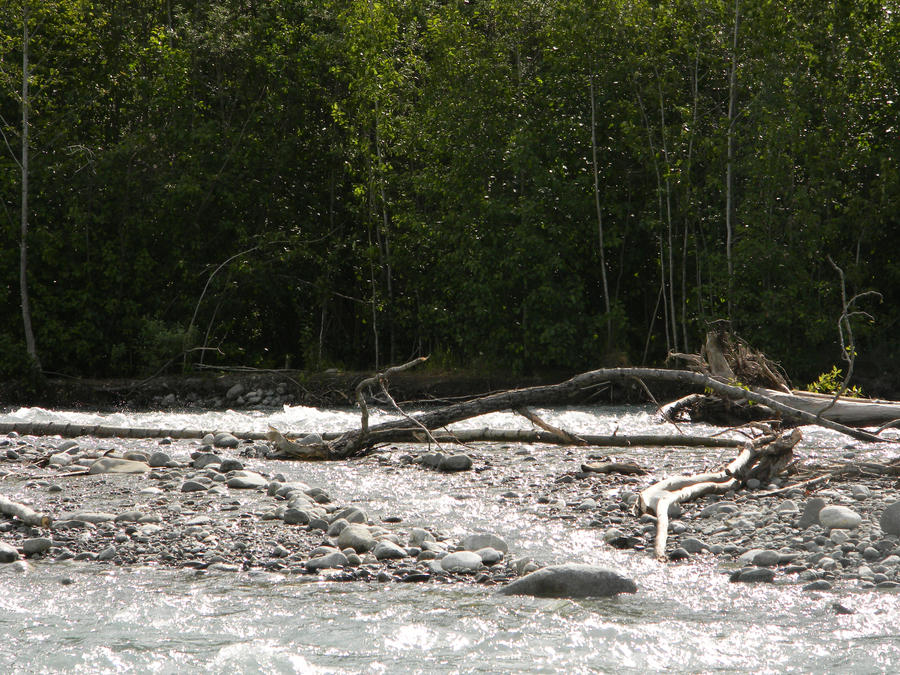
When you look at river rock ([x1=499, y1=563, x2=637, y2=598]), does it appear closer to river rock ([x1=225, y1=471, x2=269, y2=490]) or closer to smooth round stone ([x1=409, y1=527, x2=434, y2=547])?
smooth round stone ([x1=409, y1=527, x2=434, y2=547])

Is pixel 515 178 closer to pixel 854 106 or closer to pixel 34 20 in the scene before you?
pixel 854 106

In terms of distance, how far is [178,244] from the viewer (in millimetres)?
17031

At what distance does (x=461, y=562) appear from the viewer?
5293 millimetres

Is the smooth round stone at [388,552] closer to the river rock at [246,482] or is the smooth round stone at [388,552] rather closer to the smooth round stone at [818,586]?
the smooth round stone at [818,586]

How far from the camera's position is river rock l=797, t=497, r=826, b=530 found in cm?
596

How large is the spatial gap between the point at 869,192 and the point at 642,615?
11.5 meters

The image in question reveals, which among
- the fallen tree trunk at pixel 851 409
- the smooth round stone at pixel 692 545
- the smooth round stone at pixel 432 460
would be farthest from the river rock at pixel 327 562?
the fallen tree trunk at pixel 851 409

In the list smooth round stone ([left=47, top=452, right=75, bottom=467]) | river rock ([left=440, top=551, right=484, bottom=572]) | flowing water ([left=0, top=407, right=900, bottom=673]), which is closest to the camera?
flowing water ([left=0, top=407, right=900, bottom=673])

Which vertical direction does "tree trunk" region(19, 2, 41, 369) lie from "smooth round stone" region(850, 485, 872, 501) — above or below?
above

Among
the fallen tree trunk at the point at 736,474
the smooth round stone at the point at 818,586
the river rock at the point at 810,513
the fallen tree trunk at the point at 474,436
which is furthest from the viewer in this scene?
the fallen tree trunk at the point at 474,436

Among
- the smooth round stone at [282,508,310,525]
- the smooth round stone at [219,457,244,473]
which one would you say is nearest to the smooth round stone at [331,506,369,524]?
the smooth round stone at [282,508,310,525]

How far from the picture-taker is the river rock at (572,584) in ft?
15.8

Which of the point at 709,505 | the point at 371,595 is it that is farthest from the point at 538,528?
the point at 371,595

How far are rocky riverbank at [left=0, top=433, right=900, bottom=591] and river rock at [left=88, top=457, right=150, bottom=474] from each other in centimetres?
1
